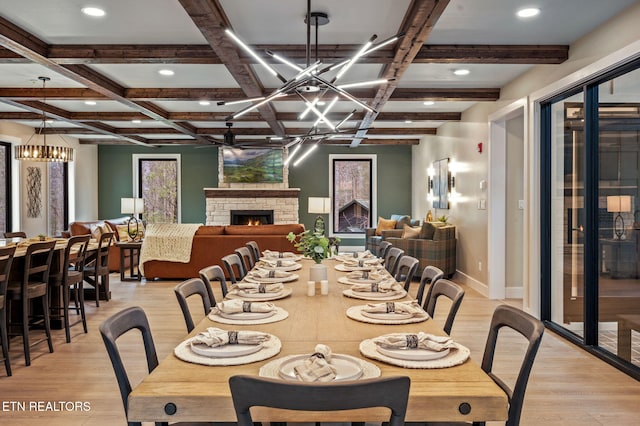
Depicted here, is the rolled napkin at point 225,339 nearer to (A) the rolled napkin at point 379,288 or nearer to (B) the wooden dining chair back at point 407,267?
(A) the rolled napkin at point 379,288

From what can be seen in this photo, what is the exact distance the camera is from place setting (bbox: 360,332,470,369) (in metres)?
1.54

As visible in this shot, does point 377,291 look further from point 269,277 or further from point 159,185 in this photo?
point 159,185

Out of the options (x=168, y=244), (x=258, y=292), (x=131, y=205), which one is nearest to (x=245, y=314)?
(x=258, y=292)

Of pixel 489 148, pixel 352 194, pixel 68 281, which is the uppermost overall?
pixel 489 148

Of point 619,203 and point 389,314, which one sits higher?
point 619,203

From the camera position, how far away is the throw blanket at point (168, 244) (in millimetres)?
7555

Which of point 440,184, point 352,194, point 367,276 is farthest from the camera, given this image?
point 352,194

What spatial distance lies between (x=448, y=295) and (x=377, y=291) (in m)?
0.43

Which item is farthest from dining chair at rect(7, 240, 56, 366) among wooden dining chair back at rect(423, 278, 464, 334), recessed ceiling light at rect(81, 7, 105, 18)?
wooden dining chair back at rect(423, 278, 464, 334)

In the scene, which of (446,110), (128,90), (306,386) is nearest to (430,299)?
(306,386)

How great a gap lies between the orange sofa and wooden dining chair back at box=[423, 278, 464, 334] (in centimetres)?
487

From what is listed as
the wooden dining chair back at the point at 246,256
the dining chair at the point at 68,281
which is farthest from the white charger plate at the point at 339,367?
the dining chair at the point at 68,281

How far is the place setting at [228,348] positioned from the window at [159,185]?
35.4 ft

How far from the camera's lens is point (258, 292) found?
2652mm
